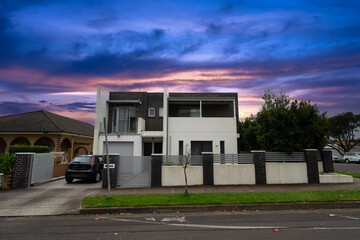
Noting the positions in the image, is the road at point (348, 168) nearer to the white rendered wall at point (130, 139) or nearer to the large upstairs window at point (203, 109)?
the large upstairs window at point (203, 109)

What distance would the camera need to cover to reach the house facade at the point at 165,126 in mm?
16859

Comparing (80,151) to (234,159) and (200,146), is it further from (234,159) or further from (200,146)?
(234,159)

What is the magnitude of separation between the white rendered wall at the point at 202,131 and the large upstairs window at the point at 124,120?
3857 millimetres

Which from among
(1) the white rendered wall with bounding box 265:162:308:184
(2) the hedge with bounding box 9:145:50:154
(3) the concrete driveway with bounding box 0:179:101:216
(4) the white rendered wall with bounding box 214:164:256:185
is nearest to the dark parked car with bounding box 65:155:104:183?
(3) the concrete driveway with bounding box 0:179:101:216

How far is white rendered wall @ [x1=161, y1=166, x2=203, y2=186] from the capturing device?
1116 cm

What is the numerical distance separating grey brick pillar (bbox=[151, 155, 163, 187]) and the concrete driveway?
9.60 feet

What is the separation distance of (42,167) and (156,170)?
6.90 m

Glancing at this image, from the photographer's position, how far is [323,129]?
39.9ft

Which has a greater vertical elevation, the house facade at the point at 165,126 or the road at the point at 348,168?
the house facade at the point at 165,126

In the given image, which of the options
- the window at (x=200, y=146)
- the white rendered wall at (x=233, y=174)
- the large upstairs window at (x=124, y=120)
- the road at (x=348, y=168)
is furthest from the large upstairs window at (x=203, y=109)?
the road at (x=348, y=168)

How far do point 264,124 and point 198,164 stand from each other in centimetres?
463

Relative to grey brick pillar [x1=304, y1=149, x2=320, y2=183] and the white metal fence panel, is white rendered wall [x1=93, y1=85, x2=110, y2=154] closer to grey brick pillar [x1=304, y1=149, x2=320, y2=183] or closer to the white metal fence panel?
the white metal fence panel

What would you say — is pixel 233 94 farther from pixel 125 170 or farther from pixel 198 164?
pixel 125 170

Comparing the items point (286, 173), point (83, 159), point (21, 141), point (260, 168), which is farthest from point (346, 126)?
point (21, 141)
